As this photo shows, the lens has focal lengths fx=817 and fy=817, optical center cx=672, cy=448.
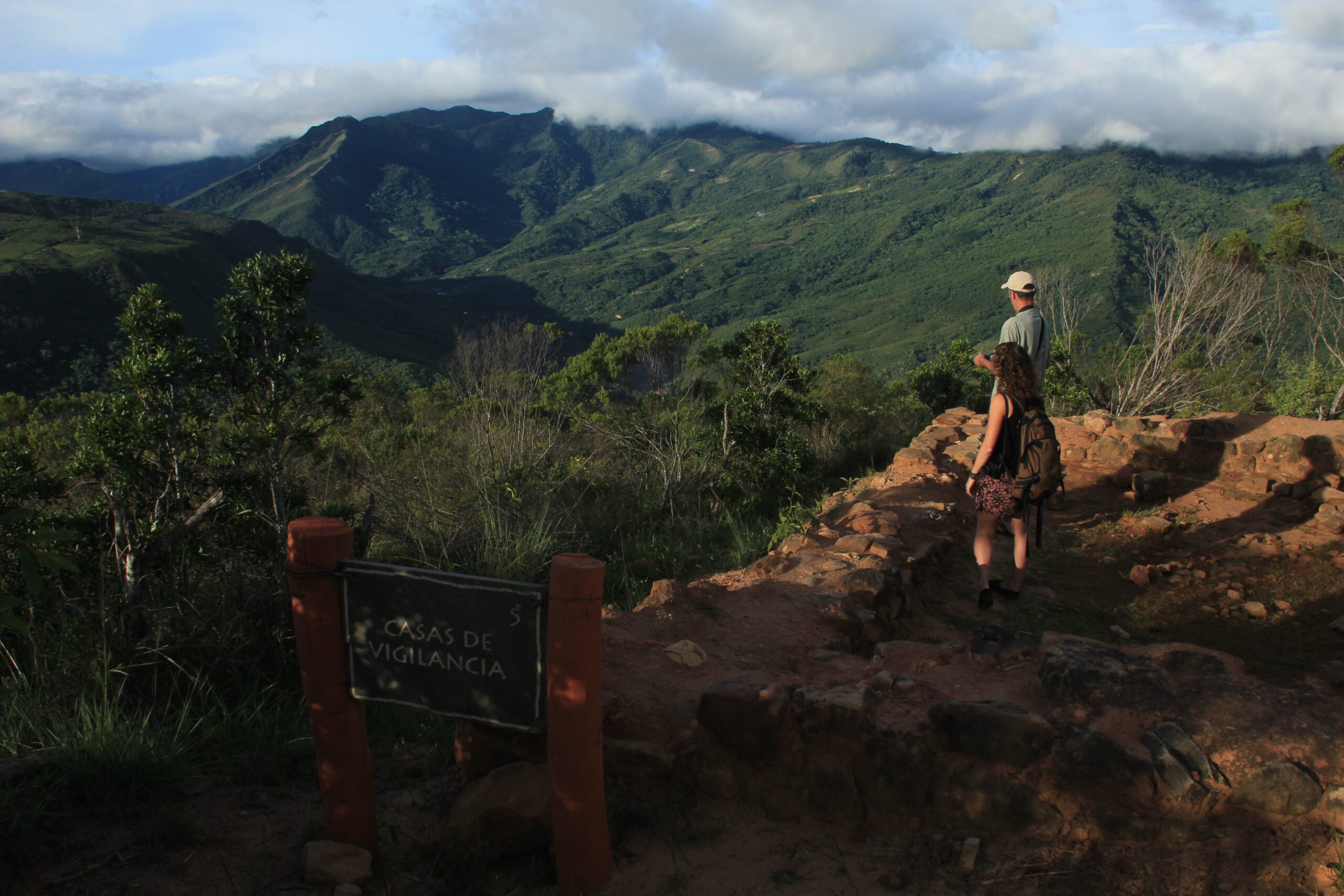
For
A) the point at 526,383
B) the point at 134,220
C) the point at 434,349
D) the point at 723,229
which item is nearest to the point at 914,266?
the point at 723,229

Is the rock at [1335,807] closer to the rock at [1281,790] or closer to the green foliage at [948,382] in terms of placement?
the rock at [1281,790]

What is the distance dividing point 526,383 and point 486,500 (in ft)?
15.2

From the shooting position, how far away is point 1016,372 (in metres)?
4.55

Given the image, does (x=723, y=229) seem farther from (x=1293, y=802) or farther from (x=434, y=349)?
(x=1293, y=802)

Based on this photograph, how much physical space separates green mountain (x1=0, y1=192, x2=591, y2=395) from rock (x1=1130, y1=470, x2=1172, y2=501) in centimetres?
1915

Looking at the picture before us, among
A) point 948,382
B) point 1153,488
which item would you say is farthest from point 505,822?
point 948,382

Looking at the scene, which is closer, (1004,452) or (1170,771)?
(1170,771)

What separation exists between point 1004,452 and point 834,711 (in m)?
2.45

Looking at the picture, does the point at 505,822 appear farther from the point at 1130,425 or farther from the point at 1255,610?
the point at 1130,425

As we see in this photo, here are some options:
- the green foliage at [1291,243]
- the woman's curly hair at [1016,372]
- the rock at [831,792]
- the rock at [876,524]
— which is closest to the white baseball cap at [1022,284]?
the woman's curly hair at [1016,372]

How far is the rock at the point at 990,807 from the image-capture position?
2.52 m

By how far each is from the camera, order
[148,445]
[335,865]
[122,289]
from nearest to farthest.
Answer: [335,865] < [148,445] < [122,289]

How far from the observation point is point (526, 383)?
34.0 feet

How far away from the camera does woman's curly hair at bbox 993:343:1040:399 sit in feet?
14.9
